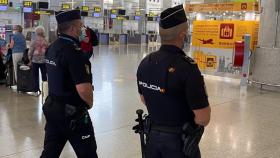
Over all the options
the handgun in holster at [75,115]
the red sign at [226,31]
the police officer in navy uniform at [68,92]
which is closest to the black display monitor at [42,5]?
the red sign at [226,31]

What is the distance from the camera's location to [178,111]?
7.34ft

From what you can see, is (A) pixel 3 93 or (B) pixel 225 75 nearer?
(A) pixel 3 93

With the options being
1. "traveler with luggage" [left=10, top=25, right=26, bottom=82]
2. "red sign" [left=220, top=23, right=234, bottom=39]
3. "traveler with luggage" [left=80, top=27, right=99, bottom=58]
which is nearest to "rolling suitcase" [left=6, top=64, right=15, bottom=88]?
"traveler with luggage" [left=10, top=25, right=26, bottom=82]

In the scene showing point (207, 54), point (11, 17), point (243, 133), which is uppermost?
point (11, 17)

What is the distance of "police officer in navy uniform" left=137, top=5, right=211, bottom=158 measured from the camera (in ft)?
7.05

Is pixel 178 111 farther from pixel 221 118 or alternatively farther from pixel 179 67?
pixel 221 118

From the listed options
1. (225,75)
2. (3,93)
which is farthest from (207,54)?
(3,93)

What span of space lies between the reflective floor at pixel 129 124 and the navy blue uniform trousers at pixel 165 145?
222 centimetres

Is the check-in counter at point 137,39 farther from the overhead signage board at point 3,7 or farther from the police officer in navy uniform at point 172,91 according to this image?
the police officer in navy uniform at point 172,91

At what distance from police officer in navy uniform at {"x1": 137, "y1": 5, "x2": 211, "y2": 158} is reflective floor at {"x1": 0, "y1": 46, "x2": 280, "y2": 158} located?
2313 millimetres

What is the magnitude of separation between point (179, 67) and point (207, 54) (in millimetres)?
10777

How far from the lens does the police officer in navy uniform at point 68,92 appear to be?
2.77 m

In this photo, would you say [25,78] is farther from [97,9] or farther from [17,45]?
[97,9]

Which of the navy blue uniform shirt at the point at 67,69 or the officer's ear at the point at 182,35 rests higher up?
the officer's ear at the point at 182,35
